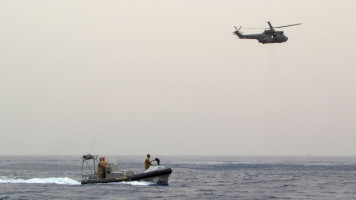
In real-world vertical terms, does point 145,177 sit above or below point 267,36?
below

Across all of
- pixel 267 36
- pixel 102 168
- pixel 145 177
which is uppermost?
pixel 267 36

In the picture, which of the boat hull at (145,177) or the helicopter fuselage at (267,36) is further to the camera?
the helicopter fuselage at (267,36)

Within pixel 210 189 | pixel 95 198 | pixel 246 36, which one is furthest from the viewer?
pixel 246 36

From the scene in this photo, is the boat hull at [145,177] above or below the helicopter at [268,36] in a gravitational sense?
below

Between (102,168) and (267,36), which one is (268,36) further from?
(102,168)

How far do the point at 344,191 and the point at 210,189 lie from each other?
32.8ft

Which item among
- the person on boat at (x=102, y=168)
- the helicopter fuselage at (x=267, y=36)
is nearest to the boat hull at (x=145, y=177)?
the person on boat at (x=102, y=168)

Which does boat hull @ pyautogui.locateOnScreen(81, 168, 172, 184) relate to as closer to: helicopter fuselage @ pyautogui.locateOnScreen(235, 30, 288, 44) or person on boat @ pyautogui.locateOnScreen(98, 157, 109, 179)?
person on boat @ pyautogui.locateOnScreen(98, 157, 109, 179)

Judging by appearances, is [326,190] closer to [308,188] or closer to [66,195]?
[308,188]

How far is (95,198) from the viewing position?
30.2 metres

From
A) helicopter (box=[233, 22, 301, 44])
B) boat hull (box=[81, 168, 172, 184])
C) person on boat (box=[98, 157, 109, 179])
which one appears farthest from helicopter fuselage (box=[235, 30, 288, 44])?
person on boat (box=[98, 157, 109, 179])

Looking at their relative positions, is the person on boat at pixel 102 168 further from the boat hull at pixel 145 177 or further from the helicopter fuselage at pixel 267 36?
the helicopter fuselage at pixel 267 36

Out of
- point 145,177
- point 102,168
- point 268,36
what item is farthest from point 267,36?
point 102,168

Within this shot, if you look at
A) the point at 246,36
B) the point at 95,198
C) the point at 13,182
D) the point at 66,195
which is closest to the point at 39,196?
the point at 66,195
